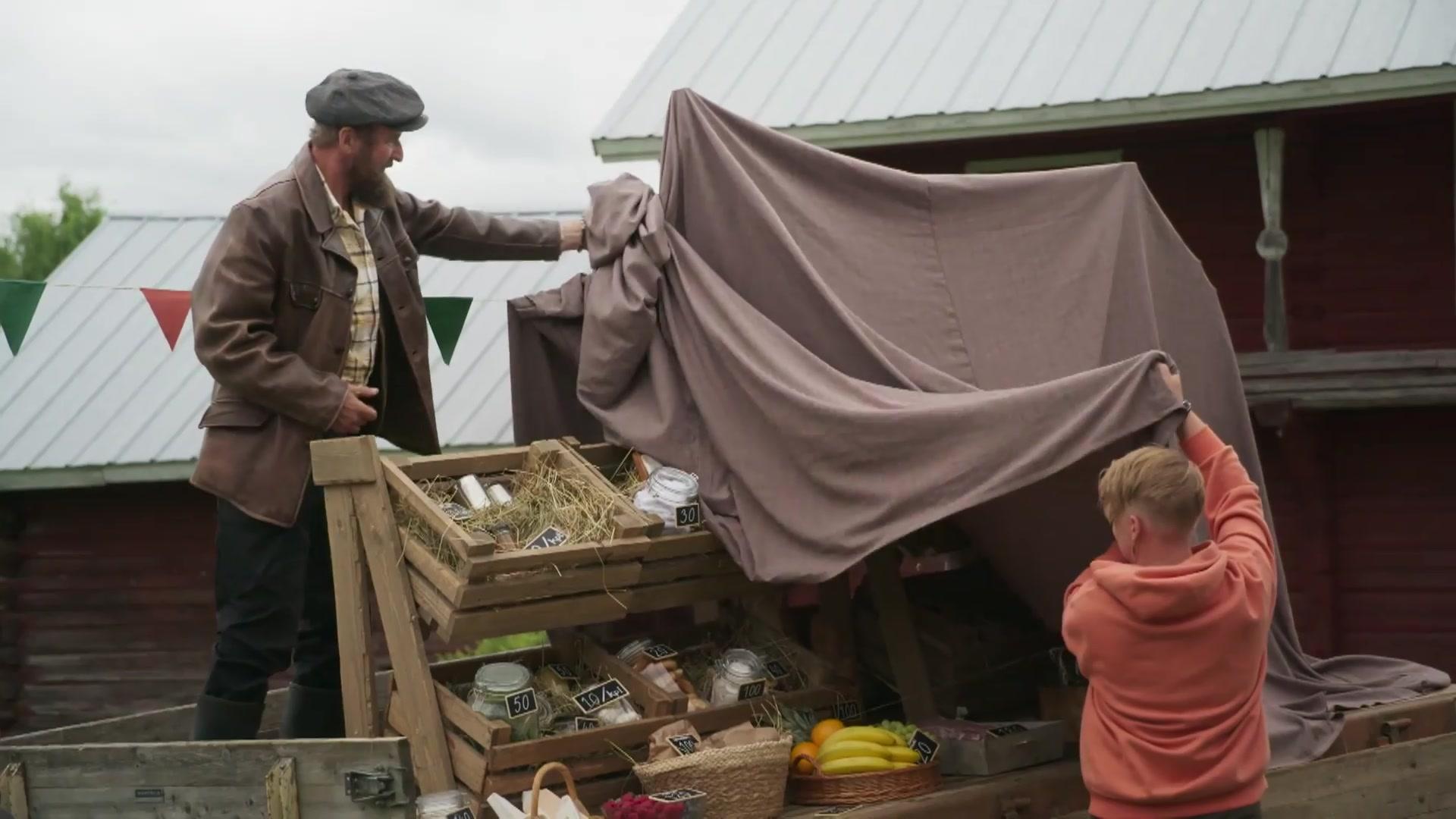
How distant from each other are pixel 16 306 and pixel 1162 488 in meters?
4.95

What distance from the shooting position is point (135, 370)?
14680 mm

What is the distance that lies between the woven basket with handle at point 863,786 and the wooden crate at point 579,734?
12.8 inches

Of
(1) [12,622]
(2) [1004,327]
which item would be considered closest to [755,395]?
(2) [1004,327]

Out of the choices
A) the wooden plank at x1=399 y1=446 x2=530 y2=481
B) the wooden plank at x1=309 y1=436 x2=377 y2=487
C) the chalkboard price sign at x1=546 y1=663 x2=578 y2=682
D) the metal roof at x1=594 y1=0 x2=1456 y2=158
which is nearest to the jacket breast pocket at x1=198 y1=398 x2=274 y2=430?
the wooden plank at x1=309 y1=436 x2=377 y2=487

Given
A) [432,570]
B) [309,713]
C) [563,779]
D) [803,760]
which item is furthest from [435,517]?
[803,760]

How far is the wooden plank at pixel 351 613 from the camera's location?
5.01m

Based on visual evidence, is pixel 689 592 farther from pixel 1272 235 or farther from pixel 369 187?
pixel 1272 235

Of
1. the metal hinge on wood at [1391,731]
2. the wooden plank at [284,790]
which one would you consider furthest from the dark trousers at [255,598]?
the metal hinge on wood at [1391,731]

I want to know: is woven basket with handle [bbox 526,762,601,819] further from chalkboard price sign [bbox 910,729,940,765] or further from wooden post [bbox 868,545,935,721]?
wooden post [bbox 868,545,935,721]

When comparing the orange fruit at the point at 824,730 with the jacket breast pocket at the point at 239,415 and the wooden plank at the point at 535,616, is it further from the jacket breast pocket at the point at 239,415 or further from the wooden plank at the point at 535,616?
the jacket breast pocket at the point at 239,415

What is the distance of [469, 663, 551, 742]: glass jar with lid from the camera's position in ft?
15.8

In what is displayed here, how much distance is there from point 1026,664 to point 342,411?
2331 mm

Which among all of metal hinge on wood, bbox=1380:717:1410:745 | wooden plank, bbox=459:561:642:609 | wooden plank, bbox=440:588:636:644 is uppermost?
wooden plank, bbox=459:561:642:609

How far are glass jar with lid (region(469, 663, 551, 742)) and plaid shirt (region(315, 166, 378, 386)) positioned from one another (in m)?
0.98
